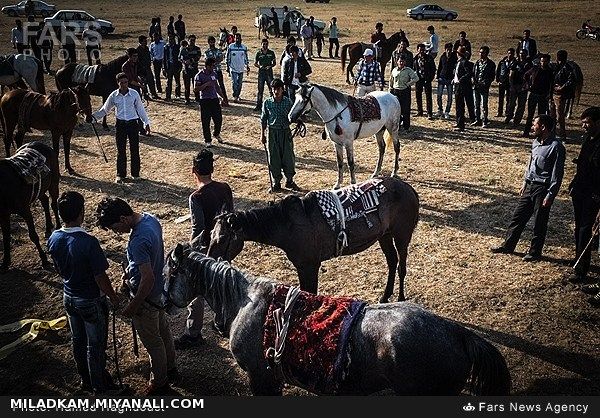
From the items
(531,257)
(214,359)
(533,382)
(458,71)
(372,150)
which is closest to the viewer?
(533,382)

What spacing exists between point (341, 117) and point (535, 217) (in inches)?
167

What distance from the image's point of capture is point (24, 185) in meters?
7.21

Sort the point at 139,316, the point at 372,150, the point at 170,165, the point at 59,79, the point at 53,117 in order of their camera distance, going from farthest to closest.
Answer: the point at 59,79, the point at 372,150, the point at 170,165, the point at 53,117, the point at 139,316

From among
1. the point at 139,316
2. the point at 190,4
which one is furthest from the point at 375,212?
the point at 190,4

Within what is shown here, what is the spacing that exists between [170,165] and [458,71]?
27.7ft

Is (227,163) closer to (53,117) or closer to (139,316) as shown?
(53,117)

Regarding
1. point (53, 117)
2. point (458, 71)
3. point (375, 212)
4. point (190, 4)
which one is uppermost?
point (190, 4)

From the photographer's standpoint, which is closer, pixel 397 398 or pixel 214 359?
pixel 397 398

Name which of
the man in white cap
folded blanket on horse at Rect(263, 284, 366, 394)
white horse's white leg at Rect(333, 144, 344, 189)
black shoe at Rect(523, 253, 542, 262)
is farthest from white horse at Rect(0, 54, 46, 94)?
black shoe at Rect(523, 253, 542, 262)

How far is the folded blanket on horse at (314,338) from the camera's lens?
12.2 ft

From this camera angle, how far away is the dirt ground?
537cm

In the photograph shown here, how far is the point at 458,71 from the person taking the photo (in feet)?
44.3

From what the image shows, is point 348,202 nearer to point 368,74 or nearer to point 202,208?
point 202,208

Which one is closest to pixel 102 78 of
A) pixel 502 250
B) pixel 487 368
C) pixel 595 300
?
pixel 502 250
